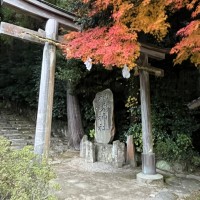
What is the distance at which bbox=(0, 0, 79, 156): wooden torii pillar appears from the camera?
5645 millimetres

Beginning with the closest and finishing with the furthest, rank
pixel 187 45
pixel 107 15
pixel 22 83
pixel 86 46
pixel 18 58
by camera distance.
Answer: pixel 187 45 → pixel 86 46 → pixel 107 15 → pixel 22 83 → pixel 18 58

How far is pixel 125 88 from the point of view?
9.31 m

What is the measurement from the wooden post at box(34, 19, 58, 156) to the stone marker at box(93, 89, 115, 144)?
9.79ft

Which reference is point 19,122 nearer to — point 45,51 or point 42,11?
point 45,51

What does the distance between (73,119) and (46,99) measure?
4462 millimetres

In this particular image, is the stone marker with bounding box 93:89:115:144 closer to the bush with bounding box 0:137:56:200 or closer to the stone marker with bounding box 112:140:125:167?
the stone marker with bounding box 112:140:125:167

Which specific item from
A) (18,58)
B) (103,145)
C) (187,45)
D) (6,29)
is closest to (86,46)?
(6,29)

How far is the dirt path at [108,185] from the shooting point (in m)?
5.61

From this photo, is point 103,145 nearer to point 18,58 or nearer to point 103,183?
point 103,183

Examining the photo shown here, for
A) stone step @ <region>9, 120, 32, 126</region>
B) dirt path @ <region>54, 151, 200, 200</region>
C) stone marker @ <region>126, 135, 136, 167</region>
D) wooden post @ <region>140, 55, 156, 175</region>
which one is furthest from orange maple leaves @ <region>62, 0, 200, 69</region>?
stone step @ <region>9, 120, 32, 126</region>

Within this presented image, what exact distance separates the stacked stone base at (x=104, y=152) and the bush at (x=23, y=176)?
3956mm

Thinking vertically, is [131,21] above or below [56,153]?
above

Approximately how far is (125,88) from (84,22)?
328 centimetres

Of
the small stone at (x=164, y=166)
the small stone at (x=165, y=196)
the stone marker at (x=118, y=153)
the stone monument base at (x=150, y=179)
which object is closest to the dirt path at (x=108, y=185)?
the small stone at (x=165, y=196)
